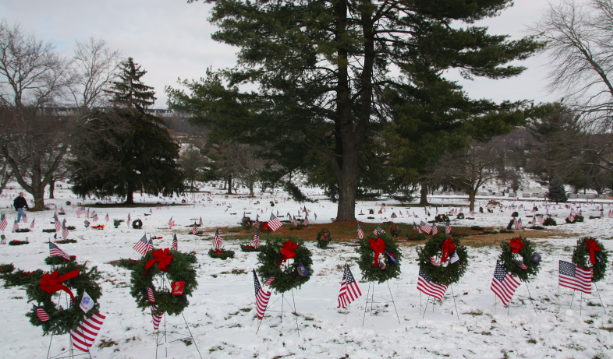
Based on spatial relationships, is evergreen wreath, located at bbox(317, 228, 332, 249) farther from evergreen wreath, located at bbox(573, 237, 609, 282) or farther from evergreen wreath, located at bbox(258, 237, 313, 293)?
evergreen wreath, located at bbox(573, 237, 609, 282)

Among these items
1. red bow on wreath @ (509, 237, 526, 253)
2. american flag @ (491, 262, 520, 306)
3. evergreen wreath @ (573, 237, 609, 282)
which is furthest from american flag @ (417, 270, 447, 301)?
evergreen wreath @ (573, 237, 609, 282)

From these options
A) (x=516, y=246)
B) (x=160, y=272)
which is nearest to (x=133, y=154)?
(x=160, y=272)

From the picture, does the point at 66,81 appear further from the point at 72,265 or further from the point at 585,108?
the point at 585,108

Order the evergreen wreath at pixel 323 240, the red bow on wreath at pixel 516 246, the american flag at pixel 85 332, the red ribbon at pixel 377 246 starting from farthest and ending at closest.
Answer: the evergreen wreath at pixel 323 240 → the red bow on wreath at pixel 516 246 → the red ribbon at pixel 377 246 → the american flag at pixel 85 332

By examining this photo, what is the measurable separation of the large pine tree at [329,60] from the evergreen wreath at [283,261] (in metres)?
8.82

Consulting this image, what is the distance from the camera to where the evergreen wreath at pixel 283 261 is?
17.4ft

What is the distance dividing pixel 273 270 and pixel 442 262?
2.67m

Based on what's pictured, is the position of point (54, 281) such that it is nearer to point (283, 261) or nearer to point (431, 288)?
point (283, 261)

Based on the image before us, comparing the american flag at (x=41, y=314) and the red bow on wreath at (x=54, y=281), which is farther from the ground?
the red bow on wreath at (x=54, y=281)

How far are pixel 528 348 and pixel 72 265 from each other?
5.50 meters

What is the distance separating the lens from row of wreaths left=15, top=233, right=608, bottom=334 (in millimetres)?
3998

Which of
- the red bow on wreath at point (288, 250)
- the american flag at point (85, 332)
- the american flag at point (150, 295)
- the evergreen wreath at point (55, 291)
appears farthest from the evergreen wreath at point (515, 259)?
the evergreen wreath at point (55, 291)

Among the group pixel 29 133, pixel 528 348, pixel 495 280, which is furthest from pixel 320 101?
pixel 29 133

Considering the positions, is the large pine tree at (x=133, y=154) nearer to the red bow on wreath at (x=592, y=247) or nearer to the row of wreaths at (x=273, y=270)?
the row of wreaths at (x=273, y=270)
